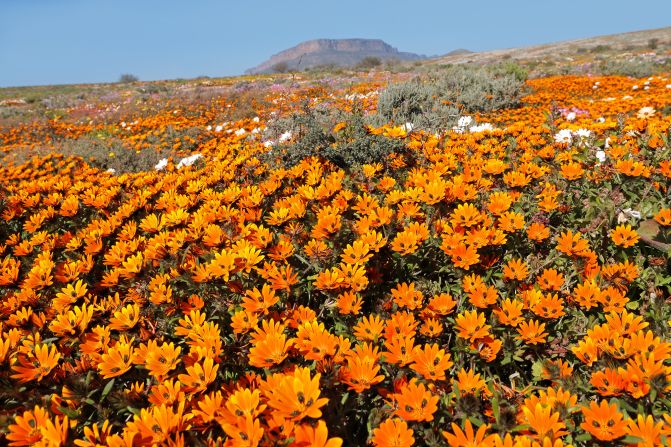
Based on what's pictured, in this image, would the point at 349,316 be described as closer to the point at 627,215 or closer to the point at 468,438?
the point at 468,438

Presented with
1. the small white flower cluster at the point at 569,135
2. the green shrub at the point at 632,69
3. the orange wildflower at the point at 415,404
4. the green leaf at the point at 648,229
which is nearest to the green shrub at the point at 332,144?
the small white flower cluster at the point at 569,135

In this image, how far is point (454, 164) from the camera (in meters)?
3.96

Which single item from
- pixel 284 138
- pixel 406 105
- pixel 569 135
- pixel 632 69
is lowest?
pixel 569 135

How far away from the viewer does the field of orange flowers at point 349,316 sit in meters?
1.41

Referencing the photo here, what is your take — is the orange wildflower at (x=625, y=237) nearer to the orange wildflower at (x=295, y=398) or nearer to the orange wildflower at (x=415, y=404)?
the orange wildflower at (x=415, y=404)

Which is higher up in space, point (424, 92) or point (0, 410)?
point (424, 92)

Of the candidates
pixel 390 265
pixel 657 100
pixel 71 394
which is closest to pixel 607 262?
pixel 390 265

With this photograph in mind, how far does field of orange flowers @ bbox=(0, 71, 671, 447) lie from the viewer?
141cm

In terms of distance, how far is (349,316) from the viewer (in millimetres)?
2176

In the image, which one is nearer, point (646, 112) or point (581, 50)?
point (646, 112)

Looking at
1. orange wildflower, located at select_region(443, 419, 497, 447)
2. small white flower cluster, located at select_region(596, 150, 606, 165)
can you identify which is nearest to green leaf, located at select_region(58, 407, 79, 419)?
orange wildflower, located at select_region(443, 419, 497, 447)

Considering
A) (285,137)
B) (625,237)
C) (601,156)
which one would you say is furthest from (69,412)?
(285,137)

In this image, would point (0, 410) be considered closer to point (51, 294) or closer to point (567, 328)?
point (51, 294)

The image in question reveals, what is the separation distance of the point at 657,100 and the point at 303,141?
22.9 ft
